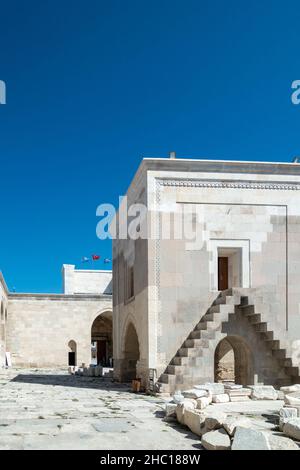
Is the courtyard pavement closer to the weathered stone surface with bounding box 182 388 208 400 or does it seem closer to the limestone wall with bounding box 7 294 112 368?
the weathered stone surface with bounding box 182 388 208 400

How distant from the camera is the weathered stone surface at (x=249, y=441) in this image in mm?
6648

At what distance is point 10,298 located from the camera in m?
37.4

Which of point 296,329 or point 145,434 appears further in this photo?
point 296,329

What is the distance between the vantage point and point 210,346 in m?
15.1

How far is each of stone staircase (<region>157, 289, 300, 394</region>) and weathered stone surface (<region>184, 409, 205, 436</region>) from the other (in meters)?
5.47

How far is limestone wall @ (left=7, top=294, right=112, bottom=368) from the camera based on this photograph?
36.7m

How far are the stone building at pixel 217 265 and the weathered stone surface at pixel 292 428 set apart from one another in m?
7.24

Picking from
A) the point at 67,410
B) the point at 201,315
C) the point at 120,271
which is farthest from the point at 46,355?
the point at 67,410

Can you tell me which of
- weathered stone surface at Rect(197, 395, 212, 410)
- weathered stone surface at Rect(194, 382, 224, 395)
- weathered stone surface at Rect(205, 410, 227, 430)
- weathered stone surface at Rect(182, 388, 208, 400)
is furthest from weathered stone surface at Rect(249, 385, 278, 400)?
weathered stone surface at Rect(205, 410, 227, 430)

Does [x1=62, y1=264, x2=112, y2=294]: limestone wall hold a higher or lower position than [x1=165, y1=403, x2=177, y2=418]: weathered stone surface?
higher

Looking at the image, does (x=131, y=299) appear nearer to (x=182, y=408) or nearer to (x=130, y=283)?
(x=130, y=283)
